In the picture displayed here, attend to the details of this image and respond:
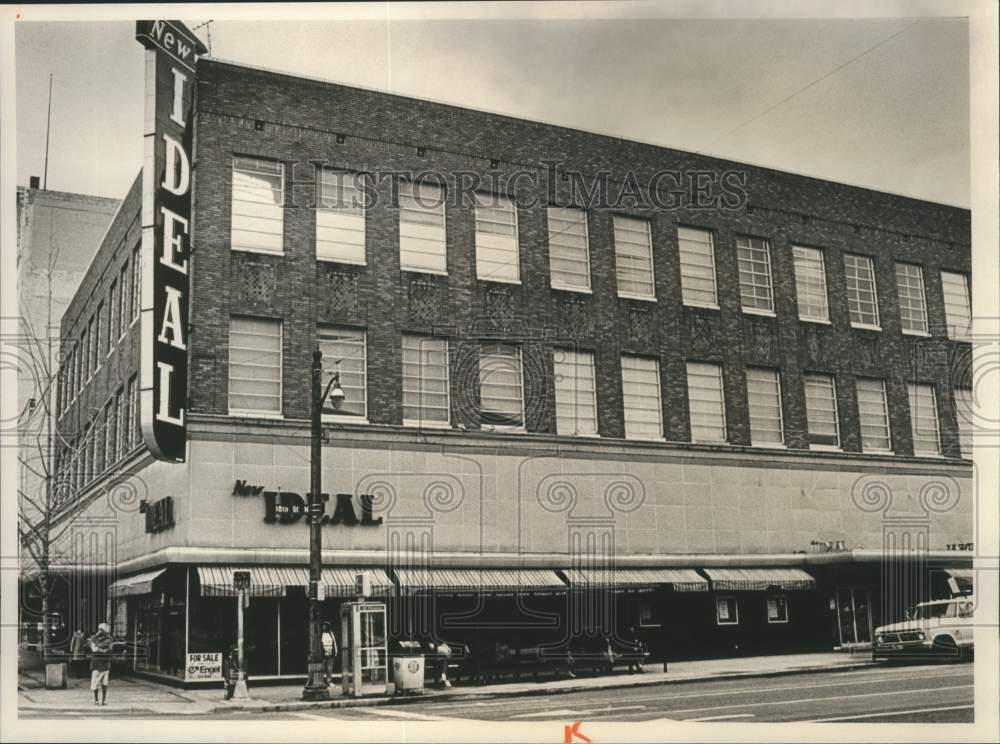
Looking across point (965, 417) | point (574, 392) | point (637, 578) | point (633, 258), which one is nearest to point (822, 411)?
point (965, 417)

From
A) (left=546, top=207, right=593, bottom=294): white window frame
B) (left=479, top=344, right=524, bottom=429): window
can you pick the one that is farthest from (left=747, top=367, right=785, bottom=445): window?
(left=479, top=344, right=524, bottom=429): window

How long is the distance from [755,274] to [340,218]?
8.35m

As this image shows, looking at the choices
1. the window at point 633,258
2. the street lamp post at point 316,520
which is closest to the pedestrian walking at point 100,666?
the street lamp post at point 316,520

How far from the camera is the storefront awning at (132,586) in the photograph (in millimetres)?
21141

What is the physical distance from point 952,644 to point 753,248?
→ 835 centimetres

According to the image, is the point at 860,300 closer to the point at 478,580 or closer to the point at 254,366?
the point at 478,580

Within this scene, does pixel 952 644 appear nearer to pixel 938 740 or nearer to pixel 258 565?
pixel 938 740

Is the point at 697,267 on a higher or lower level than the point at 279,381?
higher

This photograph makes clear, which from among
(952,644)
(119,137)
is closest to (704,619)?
(952,644)

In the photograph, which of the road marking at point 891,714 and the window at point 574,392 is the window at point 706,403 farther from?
the road marking at point 891,714

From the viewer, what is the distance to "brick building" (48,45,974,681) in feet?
72.0

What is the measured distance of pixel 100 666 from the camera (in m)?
20.0

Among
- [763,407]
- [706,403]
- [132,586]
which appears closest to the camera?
[132,586]

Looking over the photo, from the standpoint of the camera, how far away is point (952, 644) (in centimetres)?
2134
